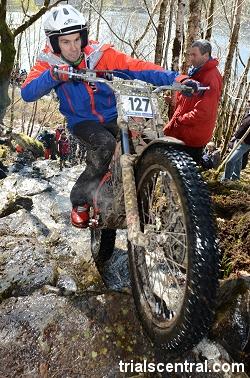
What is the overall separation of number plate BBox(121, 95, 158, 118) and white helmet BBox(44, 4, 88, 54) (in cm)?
93

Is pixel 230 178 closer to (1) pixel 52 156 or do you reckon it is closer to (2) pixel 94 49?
(2) pixel 94 49

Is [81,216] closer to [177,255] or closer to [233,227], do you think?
[177,255]

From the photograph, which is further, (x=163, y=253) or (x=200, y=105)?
(x=200, y=105)

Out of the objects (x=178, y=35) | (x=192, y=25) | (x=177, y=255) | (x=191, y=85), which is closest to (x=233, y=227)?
(x=177, y=255)

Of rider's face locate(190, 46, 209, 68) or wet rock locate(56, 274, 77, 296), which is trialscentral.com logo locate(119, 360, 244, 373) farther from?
rider's face locate(190, 46, 209, 68)

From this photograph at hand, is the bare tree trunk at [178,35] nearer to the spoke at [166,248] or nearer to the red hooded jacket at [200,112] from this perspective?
the red hooded jacket at [200,112]

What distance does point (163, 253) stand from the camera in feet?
7.28

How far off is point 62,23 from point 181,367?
3176mm

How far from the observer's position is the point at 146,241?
2.04m

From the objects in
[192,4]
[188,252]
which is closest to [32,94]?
[188,252]

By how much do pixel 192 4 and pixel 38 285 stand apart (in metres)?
5.28

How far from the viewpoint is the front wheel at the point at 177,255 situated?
168cm

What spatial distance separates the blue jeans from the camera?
6242mm

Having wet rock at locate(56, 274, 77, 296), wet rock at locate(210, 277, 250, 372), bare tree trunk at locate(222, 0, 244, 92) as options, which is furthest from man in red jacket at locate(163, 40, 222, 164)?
bare tree trunk at locate(222, 0, 244, 92)
